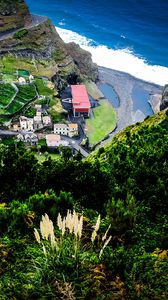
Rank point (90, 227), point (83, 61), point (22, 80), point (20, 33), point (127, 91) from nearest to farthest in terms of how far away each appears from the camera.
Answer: point (90, 227) < point (22, 80) < point (127, 91) < point (20, 33) < point (83, 61)

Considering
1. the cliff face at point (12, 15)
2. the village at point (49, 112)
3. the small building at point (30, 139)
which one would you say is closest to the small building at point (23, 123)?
the village at point (49, 112)

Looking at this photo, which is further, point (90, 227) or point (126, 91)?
point (126, 91)

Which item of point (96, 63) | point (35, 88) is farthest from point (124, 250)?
point (96, 63)

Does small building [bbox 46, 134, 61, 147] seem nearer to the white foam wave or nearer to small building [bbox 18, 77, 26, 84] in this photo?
small building [bbox 18, 77, 26, 84]

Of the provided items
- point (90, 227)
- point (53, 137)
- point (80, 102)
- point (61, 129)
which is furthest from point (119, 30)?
point (90, 227)

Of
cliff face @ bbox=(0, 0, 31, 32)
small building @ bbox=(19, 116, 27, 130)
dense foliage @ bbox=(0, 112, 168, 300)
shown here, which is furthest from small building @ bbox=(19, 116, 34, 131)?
dense foliage @ bbox=(0, 112, 168, 300)

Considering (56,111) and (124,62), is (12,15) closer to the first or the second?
(124,62)
